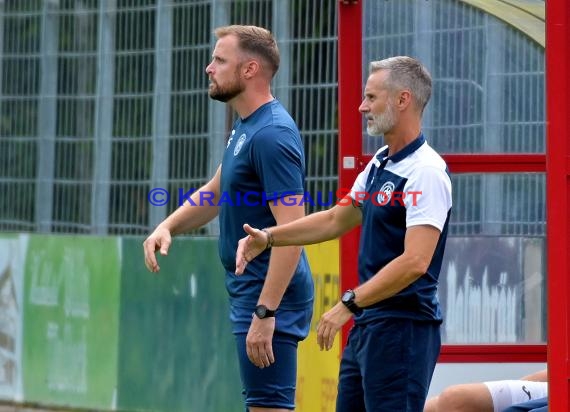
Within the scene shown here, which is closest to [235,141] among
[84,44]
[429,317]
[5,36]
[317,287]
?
[429,317]

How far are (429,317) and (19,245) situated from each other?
667cm

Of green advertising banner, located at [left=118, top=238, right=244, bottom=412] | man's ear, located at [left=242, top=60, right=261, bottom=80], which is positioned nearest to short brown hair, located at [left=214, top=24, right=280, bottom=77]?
man's ear, located at [left=242, top=60, right=261, bottom=80]

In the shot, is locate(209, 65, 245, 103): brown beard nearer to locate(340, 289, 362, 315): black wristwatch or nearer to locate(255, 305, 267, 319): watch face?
locate(255, 305, 267, 319): watch face

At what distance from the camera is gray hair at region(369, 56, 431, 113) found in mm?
4953

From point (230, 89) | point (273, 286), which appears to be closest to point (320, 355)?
point (230, 89)

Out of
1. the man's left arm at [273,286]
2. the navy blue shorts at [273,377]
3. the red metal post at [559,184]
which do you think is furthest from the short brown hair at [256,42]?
the red metal post at [559,184]

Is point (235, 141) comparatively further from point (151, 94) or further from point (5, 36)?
point (5, 36)

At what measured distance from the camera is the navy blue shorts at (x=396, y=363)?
4.82 metres

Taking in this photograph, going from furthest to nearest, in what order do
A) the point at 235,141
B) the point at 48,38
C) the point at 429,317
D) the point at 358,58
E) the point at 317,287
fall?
1. the point at 48,38
2. the point at 317,287
3. the point at 358,58
4. the point at 235,141
5. the point at 429,317

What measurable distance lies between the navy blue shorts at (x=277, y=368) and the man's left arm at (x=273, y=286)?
0.09 meters

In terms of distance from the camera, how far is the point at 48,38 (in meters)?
11.0

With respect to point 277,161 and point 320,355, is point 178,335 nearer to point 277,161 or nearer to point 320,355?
point 320,355

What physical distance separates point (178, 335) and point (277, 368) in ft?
14.7

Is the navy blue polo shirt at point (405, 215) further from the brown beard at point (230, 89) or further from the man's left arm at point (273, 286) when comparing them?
the brown beard at point (230, 89)
